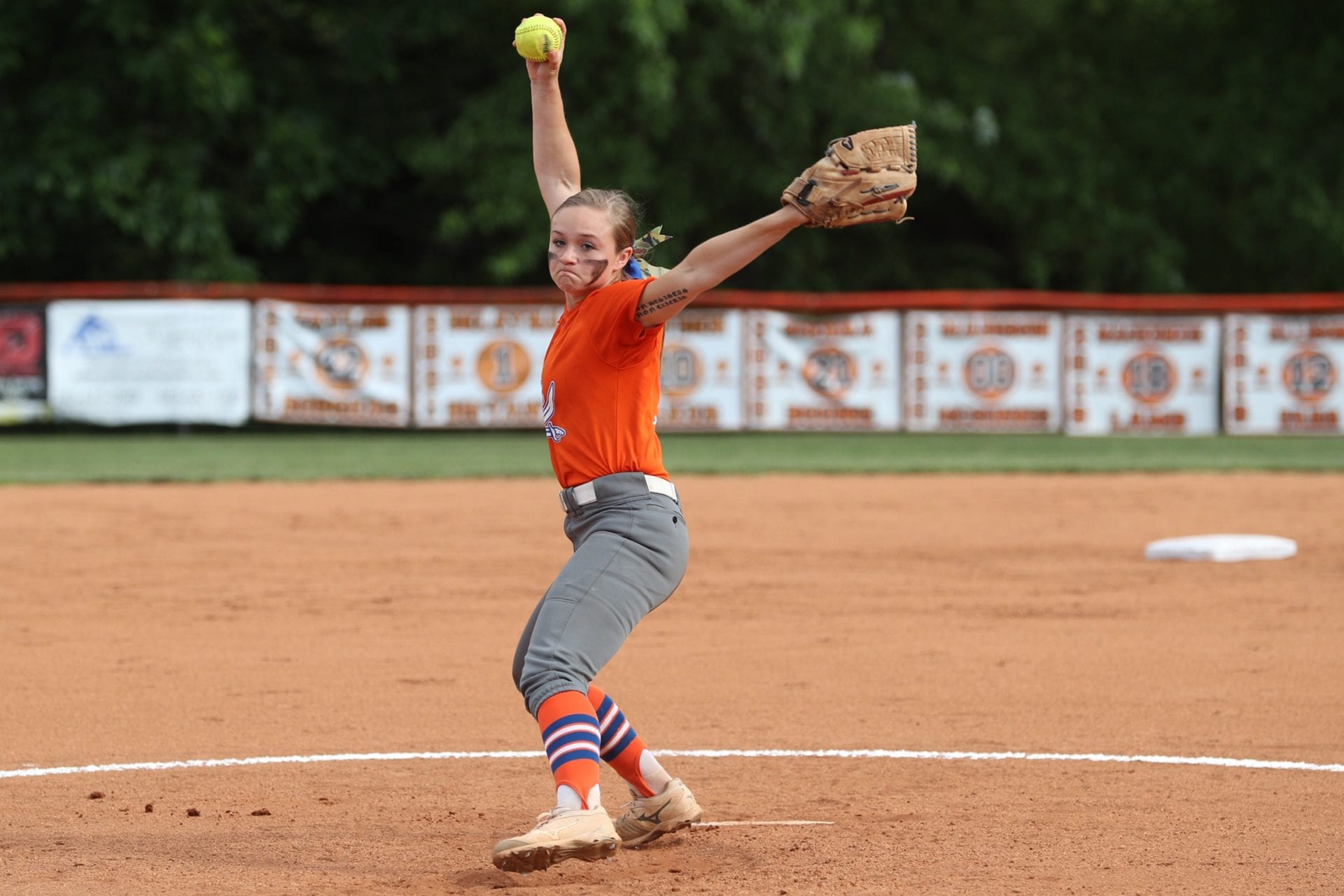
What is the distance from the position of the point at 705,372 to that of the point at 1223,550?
33.4 ft

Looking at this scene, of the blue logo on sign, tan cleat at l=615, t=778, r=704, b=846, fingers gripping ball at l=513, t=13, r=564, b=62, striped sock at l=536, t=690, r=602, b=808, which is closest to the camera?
striped sock at l=536, t=690, r=602, b=808

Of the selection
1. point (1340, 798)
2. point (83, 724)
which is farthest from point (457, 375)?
point (1340, 798)

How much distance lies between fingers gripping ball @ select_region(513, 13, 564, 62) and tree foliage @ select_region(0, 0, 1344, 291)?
1669cm

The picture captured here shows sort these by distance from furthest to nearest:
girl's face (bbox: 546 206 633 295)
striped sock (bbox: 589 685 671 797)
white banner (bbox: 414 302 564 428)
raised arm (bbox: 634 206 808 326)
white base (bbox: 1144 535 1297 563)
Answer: white banner (bbox: 414 302 564 428)
white base (bbox: 1144 535 1297 563)
striped sock (bbox: 589 685 671 797)
girl's face (bbox: 546 206 633 295)
raised arm (bbox: 634 206 808 326)

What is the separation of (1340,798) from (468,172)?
20896 mm

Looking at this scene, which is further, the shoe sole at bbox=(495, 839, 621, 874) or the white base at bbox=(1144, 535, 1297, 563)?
the white base at bbox=(1144, 535, 1297, 563)

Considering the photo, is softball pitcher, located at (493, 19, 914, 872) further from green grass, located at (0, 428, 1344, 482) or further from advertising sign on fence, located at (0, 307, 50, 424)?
advertising sign on fence, located at (0, 307, 50, 424)

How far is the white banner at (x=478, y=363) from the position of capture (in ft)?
68.4

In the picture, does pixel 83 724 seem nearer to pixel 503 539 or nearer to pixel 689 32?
pixel 503 539

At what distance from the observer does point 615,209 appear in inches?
183

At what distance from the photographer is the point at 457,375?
21000 millimetres

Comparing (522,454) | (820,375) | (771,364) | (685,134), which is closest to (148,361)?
(522,454)

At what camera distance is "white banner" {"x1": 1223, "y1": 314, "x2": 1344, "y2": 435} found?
2066 cm

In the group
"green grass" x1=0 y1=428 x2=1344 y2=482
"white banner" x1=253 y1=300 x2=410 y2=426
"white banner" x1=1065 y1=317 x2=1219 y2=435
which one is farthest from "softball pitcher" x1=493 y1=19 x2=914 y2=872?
"white banner" x1=1065 y1=317 x2=1219 y2=435
